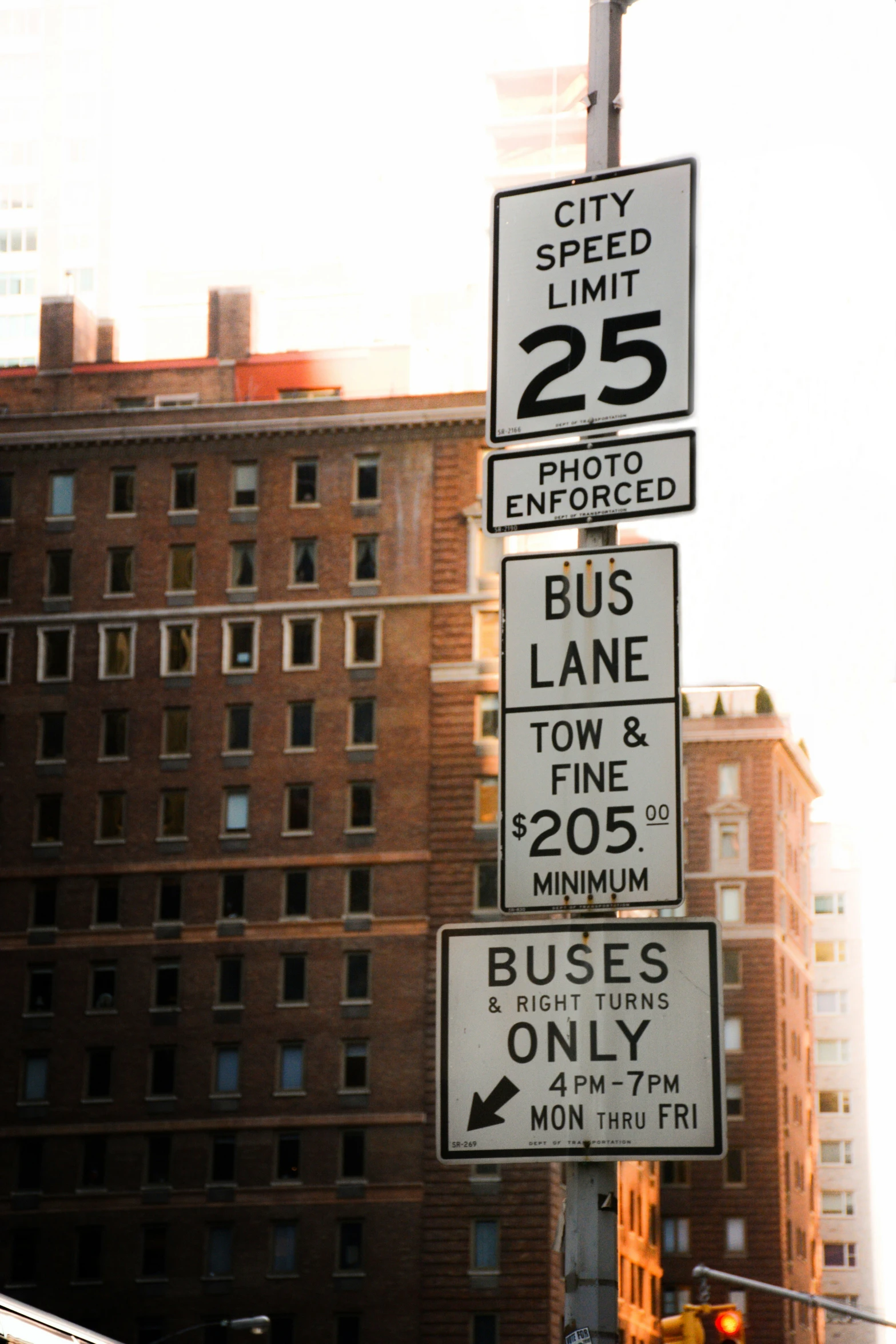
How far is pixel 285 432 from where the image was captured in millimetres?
85438

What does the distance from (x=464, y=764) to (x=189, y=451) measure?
695 inches

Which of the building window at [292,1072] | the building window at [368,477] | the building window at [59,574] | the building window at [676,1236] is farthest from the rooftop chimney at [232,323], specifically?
the building window at [676,1236]

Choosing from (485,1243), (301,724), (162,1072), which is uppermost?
(301,724)

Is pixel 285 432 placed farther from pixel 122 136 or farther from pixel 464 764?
pixel 122 136

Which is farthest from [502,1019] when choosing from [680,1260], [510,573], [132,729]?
[680,1260]

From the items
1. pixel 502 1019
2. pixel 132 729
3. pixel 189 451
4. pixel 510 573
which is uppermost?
pixel 189 451

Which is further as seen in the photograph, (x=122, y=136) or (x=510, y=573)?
(x=122, y=136)

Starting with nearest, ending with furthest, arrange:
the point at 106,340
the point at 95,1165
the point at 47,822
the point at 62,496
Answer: the point at 95,1165 → the point at 47,822 → the point at 62,496 → the point at 106,340

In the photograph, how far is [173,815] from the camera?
8256 cm

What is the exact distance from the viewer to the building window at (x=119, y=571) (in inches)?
3408

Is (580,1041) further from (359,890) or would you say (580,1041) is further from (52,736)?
(52,736)

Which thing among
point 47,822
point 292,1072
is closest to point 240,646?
point 47,822

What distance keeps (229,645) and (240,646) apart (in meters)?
0.46

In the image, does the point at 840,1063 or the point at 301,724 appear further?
the point at 840,1063
